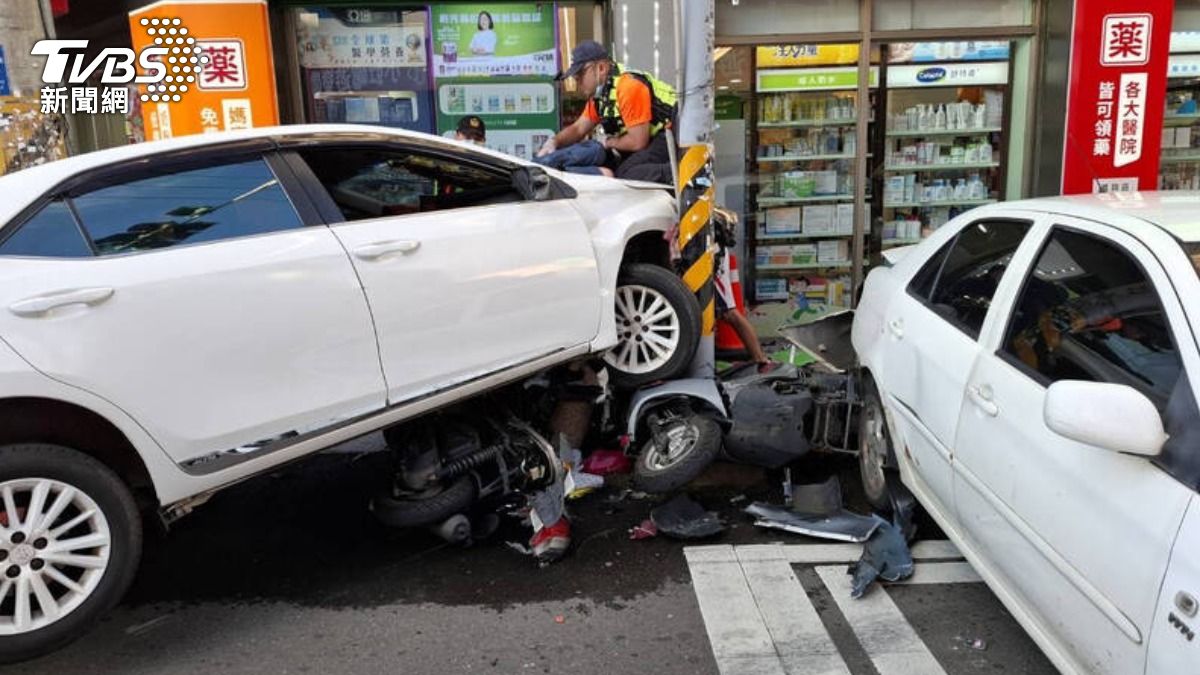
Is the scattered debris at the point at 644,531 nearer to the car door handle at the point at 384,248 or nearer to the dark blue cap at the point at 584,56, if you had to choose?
the car door handle at the point at 384,248

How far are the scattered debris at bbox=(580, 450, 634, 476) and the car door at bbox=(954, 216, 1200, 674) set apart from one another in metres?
2.24

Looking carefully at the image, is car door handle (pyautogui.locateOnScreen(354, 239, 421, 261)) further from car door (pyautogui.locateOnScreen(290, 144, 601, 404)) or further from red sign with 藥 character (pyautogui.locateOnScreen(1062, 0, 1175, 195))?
red sign with 藥 character (pyautogui.locateOnScreen(1062, 0, 1175, 195))

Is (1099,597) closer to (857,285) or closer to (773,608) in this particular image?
(773,608)

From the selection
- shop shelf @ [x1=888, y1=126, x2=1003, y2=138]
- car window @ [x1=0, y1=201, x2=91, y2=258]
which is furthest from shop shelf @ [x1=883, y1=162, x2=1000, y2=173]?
car window @ [x1=0, y1=201, x2=91, y2=258]

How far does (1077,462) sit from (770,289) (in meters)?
6.23

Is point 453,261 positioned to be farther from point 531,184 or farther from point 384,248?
point 531,184

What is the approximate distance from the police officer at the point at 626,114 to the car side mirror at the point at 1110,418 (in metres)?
4.02

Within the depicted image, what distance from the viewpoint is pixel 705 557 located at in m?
4.19

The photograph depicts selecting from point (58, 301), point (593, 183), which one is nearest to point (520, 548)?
point (593, 183)

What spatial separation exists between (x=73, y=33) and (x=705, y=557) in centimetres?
911

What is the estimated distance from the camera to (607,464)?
5.24 metres

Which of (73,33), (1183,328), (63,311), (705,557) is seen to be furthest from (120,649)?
(73,33)

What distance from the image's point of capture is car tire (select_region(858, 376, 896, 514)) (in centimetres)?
434

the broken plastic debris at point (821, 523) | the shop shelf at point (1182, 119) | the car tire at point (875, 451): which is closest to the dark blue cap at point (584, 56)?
the car tire at point (875, 451)
